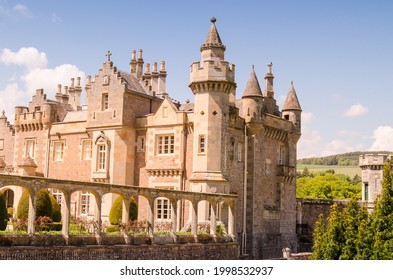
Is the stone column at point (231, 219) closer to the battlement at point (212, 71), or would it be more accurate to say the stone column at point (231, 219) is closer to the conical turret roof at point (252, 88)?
the battlement at point (212, 71)

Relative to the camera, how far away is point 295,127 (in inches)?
1722

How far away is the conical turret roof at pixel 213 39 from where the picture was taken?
35250 mm

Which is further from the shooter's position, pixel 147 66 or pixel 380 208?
pixel 147 66

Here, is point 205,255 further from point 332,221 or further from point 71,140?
point 71,140

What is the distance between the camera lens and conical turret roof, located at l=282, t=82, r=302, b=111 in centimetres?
4431

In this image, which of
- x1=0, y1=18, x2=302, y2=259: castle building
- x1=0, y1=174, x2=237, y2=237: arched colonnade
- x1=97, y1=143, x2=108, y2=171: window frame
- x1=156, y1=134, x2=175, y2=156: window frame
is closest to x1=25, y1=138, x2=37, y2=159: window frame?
x1=0, y1=18, x2=302, y2=259: castle building

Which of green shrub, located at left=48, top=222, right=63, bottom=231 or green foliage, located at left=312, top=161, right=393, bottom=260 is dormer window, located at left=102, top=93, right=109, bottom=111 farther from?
green foliage, located at left=312, top=161, right=393, bottom=260

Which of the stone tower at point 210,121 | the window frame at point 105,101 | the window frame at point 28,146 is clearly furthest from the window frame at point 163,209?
the window frame at point 28,146

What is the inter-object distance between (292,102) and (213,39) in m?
11.3

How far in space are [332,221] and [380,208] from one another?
1.66 metres

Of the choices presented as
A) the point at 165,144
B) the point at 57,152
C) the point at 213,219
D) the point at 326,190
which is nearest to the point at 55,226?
the point at 213,219

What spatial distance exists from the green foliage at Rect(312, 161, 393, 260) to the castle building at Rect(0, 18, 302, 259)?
12.1 m

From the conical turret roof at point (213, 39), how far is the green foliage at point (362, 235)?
16.8 m
